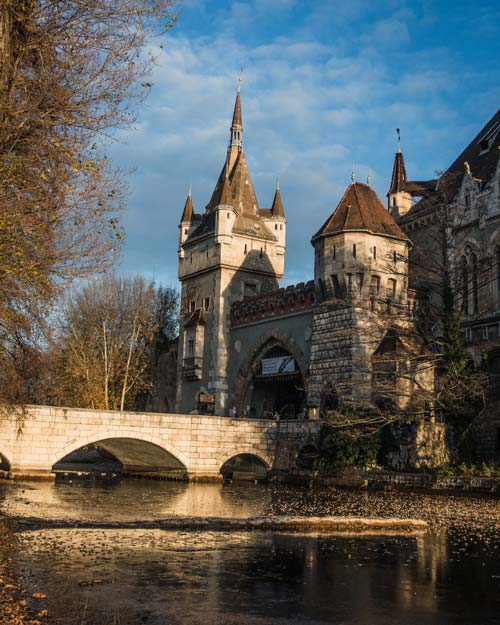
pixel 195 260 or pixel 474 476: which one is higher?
pixel 195 260

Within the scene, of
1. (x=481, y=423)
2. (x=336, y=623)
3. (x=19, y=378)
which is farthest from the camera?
(x=481, y=423)

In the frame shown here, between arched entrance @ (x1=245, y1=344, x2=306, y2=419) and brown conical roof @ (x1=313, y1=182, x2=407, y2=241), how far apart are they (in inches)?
287

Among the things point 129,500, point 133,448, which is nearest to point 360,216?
point 133,448

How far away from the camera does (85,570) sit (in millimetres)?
9234

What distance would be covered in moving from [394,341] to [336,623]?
24.4 m

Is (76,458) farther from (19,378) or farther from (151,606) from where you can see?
(151,606)

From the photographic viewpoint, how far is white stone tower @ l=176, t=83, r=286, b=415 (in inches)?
1671

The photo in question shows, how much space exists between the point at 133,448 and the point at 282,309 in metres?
10.6

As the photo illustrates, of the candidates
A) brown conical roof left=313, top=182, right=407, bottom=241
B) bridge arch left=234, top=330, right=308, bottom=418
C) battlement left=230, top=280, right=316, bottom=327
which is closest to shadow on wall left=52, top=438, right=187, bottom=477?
bridge arch left=234, top=330, right=308, bottom=418

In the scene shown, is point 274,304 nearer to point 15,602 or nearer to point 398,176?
point 398,176

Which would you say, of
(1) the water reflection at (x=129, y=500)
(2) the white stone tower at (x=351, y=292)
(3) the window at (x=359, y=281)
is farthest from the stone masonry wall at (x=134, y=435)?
(3) the window at (x=359, y=281)

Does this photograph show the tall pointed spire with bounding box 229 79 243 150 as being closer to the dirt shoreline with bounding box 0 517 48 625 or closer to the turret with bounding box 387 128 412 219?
the turret with bounding box 387 128 412 219

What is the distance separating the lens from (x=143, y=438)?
2927 cm

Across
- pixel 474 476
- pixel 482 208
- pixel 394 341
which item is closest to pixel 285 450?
pixel 394 341
